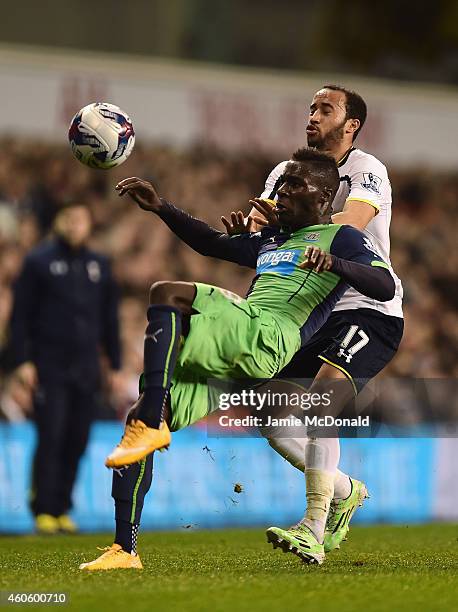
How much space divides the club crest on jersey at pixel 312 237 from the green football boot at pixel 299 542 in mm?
1443

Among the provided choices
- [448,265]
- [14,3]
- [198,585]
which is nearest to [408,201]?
[448,265]

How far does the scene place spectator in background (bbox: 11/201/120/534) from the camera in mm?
9844

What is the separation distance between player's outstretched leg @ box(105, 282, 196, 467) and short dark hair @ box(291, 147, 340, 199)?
3.87 feet

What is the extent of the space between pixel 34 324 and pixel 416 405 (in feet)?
13.4

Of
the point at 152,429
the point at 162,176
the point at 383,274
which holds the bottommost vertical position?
the point at 152,429

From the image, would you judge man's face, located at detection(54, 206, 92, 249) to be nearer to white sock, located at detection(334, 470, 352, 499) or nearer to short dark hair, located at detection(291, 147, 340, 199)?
short dark hair, located at detection(291, 147, 340, 199)

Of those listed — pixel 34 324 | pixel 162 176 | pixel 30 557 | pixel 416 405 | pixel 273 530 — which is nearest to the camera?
pixel 273 530

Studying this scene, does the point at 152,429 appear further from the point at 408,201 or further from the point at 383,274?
the point at 408,201

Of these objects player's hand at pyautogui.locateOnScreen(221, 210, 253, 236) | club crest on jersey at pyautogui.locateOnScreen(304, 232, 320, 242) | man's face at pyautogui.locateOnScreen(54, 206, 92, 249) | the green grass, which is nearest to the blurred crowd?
man's face at pyautogui.locateOnScreen(54, 206, 92, 249)

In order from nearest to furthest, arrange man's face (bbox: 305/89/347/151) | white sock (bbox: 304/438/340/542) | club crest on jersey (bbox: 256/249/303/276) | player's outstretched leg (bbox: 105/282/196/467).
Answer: player's outstretched leg (bbox: 105/282/196/467), club crest on jersey (bbox: 256/249/303/276), white sock (bbox: 304/438/340/542), man's face (bbox: 305/89/347/151)

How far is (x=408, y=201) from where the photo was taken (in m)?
16.5

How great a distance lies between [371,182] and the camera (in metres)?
6.67

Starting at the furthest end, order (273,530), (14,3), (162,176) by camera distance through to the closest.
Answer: (14,3), (162,176), (273,530)

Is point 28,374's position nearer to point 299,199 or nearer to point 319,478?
point 319,478
